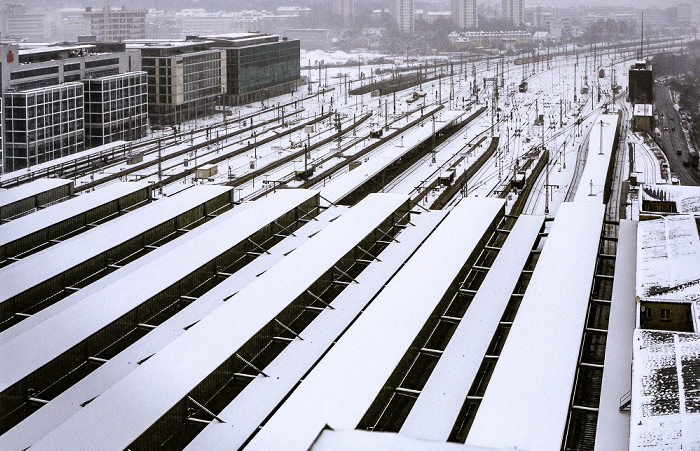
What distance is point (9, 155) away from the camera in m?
12.7

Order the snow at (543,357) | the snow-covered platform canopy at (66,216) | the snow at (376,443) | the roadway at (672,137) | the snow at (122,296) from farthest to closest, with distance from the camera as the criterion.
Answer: the roadway at (672,137) → the snow-covered platform canopy at (66,216) → the snow at (122,296) → the snow at (543,357) → the snow at (376,443)

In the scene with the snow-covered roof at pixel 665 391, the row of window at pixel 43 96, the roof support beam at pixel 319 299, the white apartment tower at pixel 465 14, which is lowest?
the snow-covered roof at pixel 665 391

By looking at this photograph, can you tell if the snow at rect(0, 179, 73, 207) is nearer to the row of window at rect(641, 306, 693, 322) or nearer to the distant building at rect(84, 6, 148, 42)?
the row of window at rect(641, 306, 693, 322)

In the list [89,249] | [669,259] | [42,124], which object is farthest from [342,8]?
[669,259]

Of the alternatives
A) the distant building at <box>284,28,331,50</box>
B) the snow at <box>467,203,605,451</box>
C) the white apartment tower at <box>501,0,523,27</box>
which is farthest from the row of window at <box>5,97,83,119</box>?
the white apartment tower at <box>501,0,523,27</box>

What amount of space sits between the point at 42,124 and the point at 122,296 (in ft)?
25.1

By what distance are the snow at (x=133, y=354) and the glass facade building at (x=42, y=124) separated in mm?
5578

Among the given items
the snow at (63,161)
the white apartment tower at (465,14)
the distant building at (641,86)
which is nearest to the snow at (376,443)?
the snow at (63,161)

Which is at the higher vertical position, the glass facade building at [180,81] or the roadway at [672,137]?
the glass facade building at [180,81]

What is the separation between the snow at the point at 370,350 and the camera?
462 centimetres

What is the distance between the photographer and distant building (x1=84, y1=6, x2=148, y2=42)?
24359mm

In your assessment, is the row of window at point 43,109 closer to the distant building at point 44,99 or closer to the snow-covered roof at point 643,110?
the distant building at point 44,99

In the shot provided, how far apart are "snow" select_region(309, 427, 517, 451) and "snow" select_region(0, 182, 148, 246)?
474 cm

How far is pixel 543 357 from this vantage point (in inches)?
216
